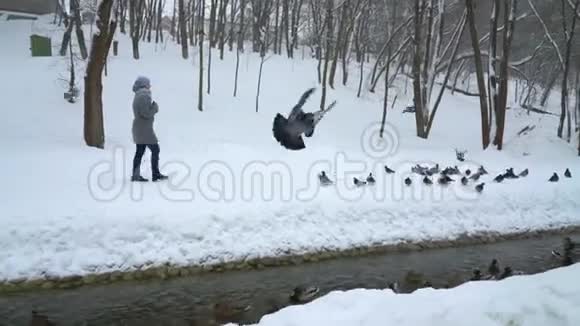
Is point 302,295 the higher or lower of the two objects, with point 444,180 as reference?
lower

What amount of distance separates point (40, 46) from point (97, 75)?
500 inches

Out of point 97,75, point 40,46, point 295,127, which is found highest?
point 40,46

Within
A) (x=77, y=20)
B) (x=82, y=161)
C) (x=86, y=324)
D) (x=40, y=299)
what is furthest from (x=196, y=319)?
(x=77, y=20)

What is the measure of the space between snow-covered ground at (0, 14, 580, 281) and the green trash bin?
2.60ft

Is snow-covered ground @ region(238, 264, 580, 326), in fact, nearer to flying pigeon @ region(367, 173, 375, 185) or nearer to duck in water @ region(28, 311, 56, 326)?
duck in water @ region(28, 311, 56, 326)

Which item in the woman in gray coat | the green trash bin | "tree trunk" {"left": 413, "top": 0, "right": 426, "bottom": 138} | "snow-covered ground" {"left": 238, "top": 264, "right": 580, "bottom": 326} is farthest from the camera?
the green trash bin

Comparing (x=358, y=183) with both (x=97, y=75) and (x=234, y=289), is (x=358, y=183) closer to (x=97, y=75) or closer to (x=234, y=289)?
(x=234, y=289)

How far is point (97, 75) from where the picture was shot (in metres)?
11.8

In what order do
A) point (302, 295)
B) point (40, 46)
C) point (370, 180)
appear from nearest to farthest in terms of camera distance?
point (302, 295) → point (370, 180) → point (40, 46)

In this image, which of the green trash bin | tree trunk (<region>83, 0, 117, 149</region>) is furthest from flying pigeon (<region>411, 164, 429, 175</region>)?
the green trash bin

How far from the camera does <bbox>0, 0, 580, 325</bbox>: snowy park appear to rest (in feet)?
23.9

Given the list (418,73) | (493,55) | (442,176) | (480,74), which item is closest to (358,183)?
(442,176)

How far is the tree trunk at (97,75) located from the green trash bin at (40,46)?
12.3 metres

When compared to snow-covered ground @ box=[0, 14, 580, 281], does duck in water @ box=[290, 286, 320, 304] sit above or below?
below
